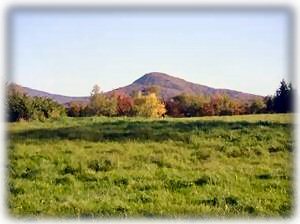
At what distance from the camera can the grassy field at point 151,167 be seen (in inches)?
266

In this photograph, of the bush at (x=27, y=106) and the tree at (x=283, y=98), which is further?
the bush at (x=27, y=106)

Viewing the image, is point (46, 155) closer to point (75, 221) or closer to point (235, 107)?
point (75, 221)

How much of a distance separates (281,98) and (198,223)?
1797 millimetres

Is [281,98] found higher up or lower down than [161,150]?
higher up

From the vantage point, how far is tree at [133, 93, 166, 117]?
6870 mm

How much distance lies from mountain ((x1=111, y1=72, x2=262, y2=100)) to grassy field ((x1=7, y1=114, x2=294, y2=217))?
38.5 inches

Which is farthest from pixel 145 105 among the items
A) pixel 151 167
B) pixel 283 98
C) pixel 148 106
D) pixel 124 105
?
pixel 283 98

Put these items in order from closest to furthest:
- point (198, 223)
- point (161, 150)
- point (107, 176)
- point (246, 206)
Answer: point (198, 223)
point (246, 206)
point (107, 176)
point (161, 150)

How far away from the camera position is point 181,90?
6496 mm

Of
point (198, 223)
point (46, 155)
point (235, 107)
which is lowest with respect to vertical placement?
point (198, 223)

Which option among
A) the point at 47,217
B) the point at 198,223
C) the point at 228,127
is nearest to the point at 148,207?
the point at 198,223

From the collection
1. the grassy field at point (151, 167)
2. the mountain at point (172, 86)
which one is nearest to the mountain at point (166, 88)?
the mountain at point (172, 86)

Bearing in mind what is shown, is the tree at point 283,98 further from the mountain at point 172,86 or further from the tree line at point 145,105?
the mountain at point 172,86

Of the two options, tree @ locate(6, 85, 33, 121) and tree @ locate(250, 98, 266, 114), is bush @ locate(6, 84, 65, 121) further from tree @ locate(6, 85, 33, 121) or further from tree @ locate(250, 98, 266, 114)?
tree @ locate(250, 98, 266, 114)
